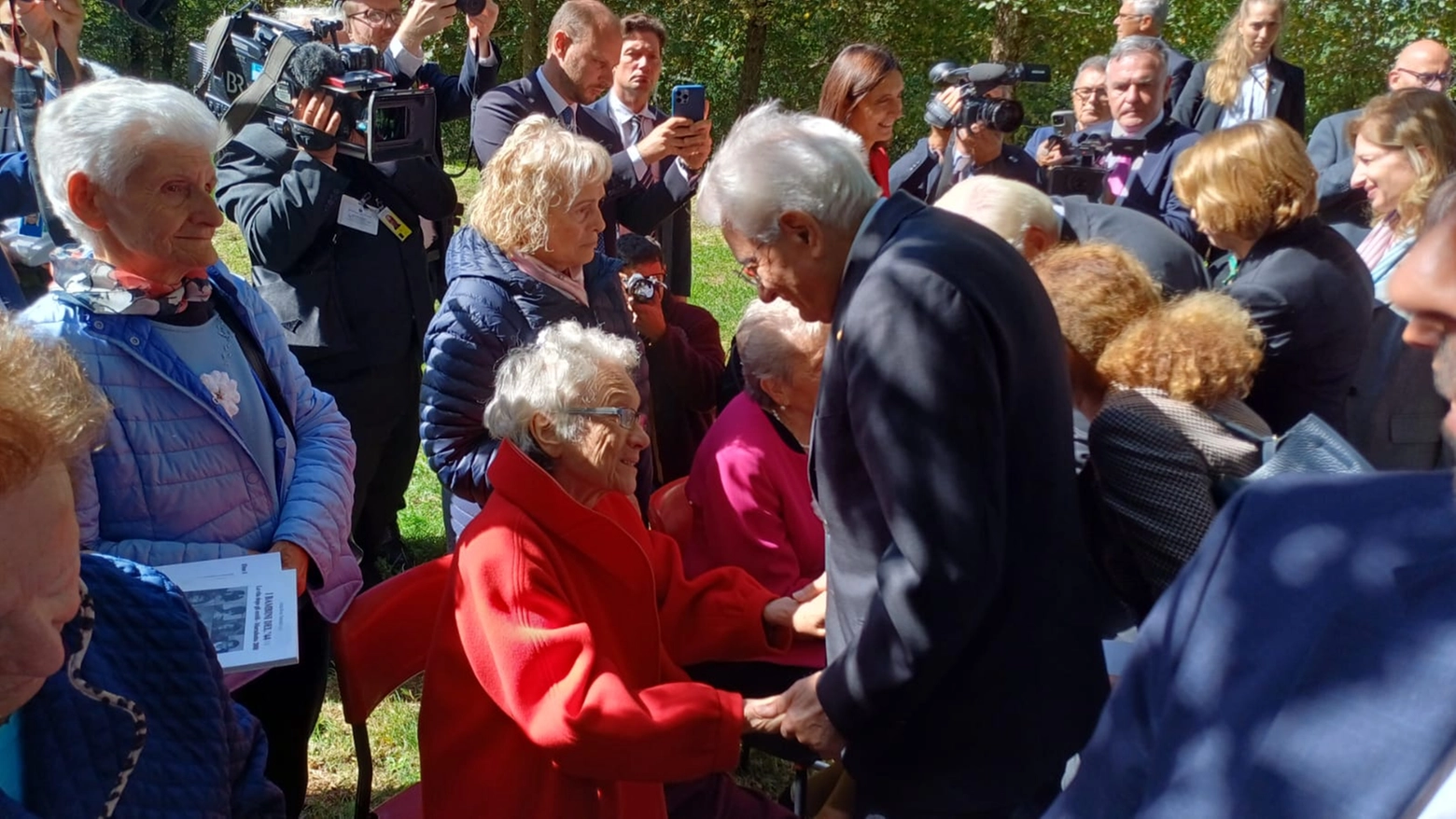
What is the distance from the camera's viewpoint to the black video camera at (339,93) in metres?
3.42

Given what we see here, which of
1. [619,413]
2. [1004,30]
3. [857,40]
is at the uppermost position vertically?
[619,413]

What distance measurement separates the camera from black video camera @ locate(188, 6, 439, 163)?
3.42 m

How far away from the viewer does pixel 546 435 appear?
2.42 m

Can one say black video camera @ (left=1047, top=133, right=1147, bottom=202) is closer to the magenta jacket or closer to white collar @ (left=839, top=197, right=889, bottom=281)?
the magenta jacket

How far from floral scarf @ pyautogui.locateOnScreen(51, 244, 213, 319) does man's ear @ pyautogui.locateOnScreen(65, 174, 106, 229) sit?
0.07 meters

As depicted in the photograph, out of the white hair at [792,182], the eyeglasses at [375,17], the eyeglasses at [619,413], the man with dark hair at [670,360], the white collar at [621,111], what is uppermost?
the white hair at [792,182]

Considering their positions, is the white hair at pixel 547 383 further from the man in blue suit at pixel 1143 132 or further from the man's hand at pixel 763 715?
the man in blue suit at pixel 1143 132

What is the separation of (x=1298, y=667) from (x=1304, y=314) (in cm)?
250

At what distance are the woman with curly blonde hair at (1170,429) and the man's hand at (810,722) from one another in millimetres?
691

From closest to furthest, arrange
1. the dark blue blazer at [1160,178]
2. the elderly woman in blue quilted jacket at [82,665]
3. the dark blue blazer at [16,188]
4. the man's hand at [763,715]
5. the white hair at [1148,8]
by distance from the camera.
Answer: the elderly woman in blue quilted jacket at [82,665]
the man's hand at [763,715]
the dark blue blazer at [16,188]
the dark blue blazer at [1160,178]
the white hair at [1148,8]

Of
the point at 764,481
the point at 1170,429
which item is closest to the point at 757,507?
the point at 764,481

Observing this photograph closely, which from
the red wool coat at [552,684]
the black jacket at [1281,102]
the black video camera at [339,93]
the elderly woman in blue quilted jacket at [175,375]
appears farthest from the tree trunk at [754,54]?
the red wool coat at [552,684]

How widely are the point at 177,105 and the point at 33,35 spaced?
1709 millimetres

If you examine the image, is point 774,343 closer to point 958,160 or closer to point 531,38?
point 958,160
